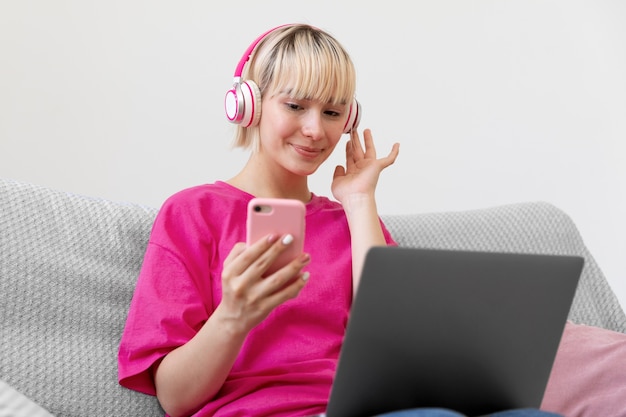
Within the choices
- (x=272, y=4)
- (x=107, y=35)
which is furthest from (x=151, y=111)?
(x=272, y=4)

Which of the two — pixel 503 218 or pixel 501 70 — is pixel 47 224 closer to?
pixel 503 218

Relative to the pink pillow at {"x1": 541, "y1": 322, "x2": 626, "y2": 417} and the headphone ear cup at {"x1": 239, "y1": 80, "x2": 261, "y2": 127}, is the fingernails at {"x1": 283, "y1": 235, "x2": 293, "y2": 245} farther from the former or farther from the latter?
the pink pillow at {"x1": 541, "y1": 322, "x2": 626, "y2": 417}

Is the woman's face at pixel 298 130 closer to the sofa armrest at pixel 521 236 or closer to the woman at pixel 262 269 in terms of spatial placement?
the woman at pixel 262 269

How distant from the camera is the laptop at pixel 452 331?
926 mm

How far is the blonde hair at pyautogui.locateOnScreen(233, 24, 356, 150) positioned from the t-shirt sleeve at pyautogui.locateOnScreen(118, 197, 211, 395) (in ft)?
0.88

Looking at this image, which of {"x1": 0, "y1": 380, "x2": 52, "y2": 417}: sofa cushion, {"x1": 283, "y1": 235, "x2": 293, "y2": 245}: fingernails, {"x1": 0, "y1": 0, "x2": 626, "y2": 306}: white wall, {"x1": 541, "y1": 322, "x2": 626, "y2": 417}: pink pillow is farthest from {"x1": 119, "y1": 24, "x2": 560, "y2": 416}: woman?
{"x1": 0, "y1": 0, "x2": 626, "y2": 306}: white wall

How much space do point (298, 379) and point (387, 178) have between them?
3.97 ft

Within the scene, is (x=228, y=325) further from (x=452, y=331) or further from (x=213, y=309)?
(x=452, y=331)

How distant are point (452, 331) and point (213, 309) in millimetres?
469

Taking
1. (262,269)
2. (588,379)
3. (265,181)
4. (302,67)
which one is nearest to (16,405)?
(262,269)

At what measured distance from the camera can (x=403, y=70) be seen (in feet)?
7.83

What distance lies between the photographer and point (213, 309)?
133 centimetres

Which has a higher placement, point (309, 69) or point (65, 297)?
point (309, 69)

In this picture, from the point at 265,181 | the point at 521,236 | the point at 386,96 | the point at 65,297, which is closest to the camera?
the point at 65,297
